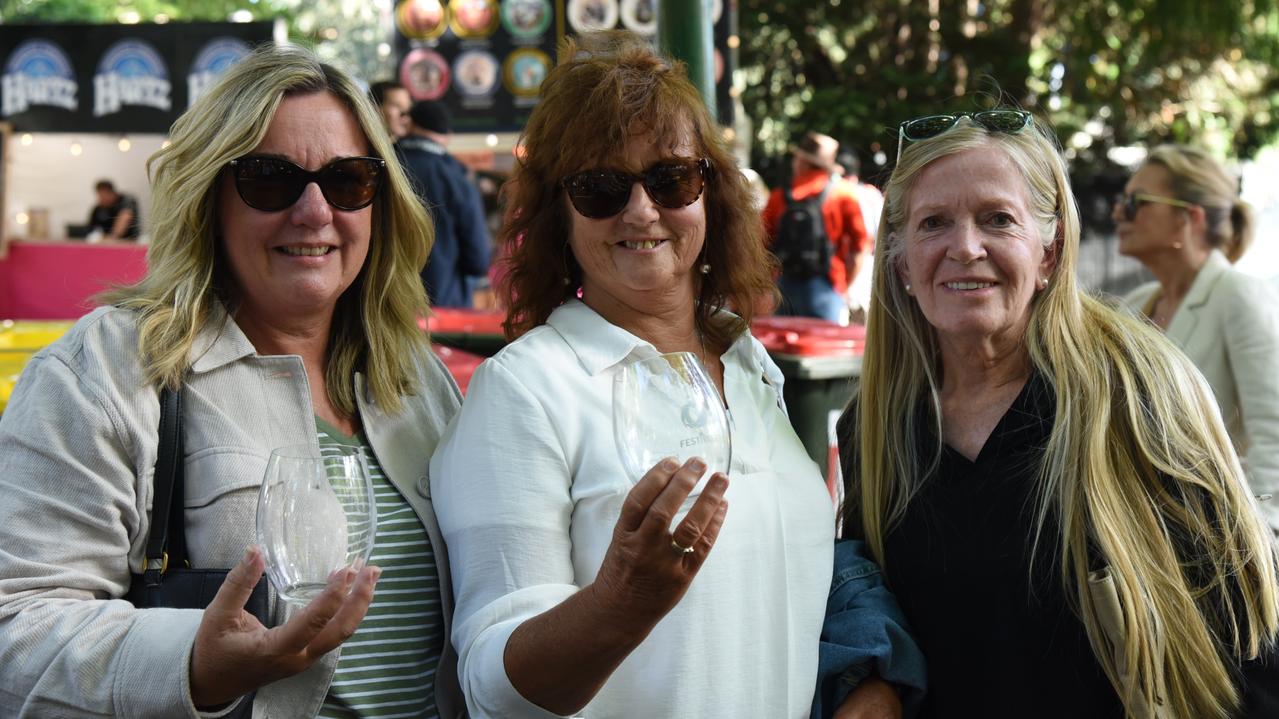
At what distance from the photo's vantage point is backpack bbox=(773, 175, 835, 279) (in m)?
8.69

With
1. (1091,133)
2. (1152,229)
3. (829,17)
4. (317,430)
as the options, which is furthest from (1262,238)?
(317,430)

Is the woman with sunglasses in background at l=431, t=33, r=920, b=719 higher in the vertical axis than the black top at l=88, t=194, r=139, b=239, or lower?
higher

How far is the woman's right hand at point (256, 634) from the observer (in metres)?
1.59

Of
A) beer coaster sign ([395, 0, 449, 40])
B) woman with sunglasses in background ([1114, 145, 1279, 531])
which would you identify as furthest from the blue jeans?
woman with sunglasses in background ([1114, 145, 1279, 531])

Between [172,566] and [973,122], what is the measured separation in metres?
1.73

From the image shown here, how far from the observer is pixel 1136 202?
4973mm

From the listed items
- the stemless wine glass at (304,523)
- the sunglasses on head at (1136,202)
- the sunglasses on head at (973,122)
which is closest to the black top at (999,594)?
the sunglasses on head at (973,122)

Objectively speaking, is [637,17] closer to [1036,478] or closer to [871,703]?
[1036,478]

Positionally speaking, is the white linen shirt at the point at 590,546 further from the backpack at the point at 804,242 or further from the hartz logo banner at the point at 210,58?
the hartz logo banner at the point at 210,58

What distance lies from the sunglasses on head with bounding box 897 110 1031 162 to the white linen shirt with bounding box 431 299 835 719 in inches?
30.8

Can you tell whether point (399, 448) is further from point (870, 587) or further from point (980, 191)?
point (980, 191)

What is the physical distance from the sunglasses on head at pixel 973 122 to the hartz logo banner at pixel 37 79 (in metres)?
11.2

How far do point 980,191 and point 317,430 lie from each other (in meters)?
1.36

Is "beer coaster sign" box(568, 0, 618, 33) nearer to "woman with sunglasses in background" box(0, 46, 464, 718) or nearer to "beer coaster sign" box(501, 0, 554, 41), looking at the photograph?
"beer coaster sign" box(501, 0, 554, 41)
